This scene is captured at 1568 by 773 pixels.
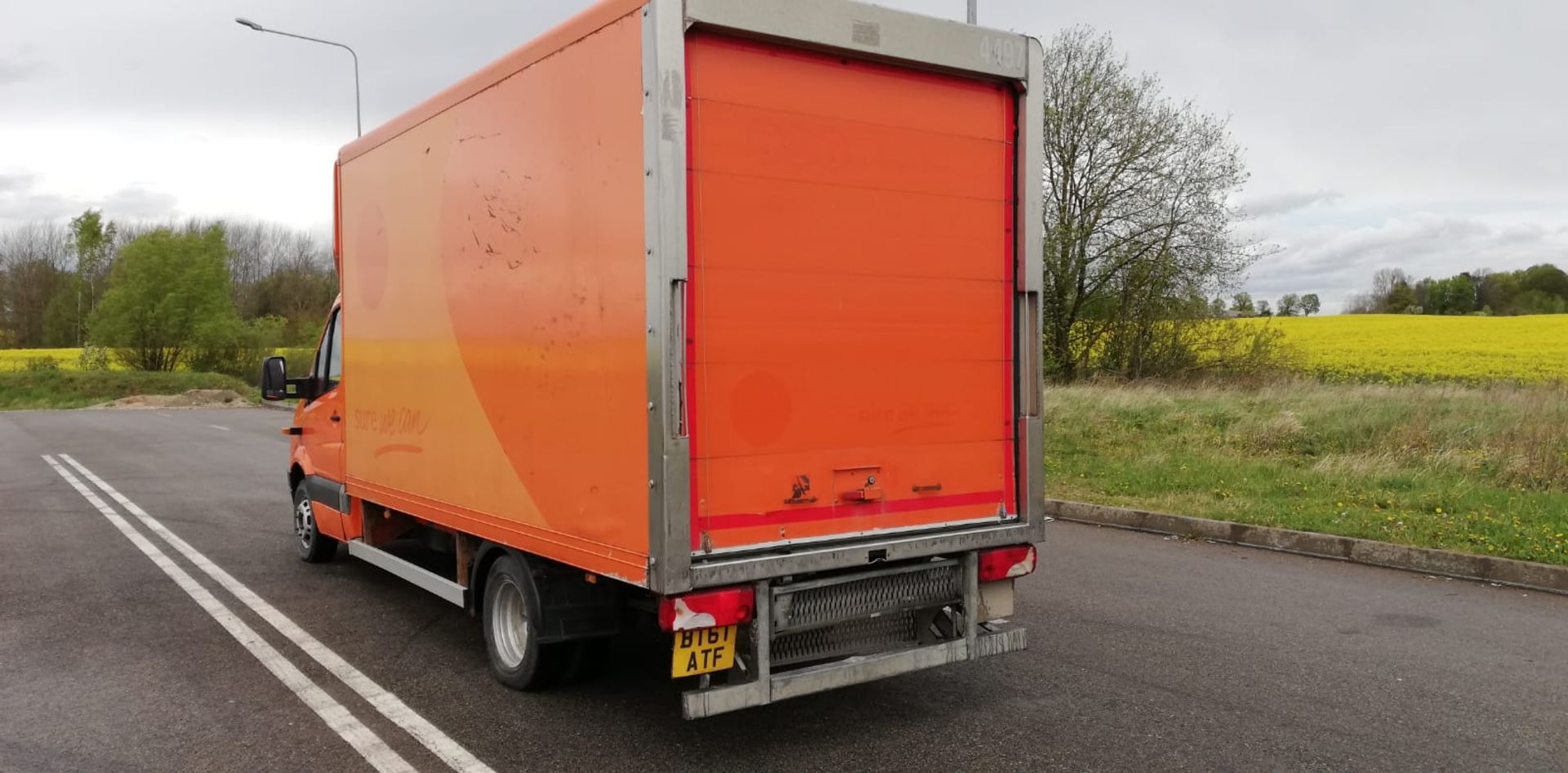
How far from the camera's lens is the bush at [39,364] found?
44.2m

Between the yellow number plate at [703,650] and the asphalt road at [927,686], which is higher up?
the yellow number plate at [703,650]

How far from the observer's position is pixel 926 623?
4.52 metres

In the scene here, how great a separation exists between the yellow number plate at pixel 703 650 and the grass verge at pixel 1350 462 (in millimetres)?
6417

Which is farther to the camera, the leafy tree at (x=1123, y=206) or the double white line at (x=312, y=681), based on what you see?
the leafy tree at (x=1123, y=206)

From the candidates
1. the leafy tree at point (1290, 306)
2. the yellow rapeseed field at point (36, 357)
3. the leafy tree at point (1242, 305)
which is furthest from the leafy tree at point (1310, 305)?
the yellow rapeseed field at point (36, 357)

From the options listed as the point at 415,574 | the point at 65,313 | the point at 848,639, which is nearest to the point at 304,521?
the point at 415,574

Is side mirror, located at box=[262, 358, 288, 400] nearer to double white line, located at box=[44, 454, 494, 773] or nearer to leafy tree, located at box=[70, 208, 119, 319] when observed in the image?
double white line, located at box=[44, 454, 494, 773]

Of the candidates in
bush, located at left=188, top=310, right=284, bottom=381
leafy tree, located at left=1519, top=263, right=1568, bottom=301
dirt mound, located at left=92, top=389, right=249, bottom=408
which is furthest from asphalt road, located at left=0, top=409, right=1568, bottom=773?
leafy tree, located at left=1519, top=263, right=1568, bottom=301

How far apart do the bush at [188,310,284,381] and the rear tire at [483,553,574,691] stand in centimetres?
4833

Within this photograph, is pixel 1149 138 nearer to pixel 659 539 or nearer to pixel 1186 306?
pixel 1186 306

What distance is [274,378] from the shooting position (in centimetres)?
745

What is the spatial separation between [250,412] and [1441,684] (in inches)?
1380

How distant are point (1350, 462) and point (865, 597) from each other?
29.3 ft

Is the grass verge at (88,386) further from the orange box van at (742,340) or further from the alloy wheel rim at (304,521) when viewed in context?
the orange box van at (742,340)
